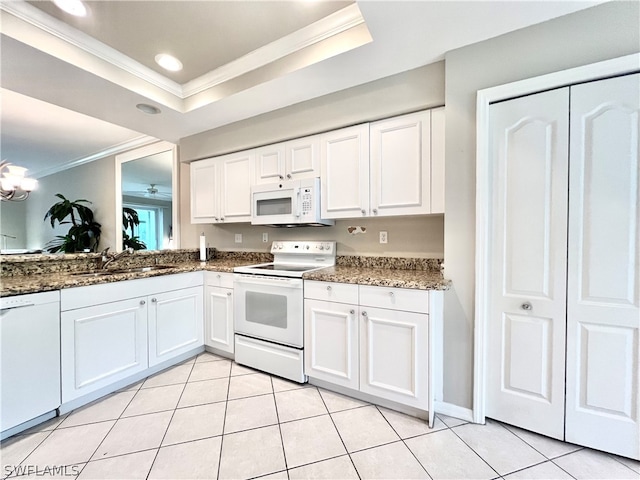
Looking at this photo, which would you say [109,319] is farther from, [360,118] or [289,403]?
[360,118]

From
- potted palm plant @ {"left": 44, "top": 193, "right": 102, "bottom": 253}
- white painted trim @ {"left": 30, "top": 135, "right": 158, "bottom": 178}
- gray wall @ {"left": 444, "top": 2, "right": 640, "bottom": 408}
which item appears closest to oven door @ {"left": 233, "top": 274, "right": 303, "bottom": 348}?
gray wall @ {"left": 444, "top": 2, "right": 640, "bottom": 408}

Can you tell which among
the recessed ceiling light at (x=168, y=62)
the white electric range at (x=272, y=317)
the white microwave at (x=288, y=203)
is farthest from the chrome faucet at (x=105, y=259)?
the recessed ceiling light at (x=168, y=62)

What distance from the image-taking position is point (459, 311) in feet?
5.39

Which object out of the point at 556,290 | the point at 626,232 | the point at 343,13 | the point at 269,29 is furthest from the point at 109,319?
the point at 626,232

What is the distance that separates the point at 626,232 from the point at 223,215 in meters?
2.93

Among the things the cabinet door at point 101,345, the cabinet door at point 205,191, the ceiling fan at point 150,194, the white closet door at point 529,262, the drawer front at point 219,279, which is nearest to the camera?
the white closet door at point 529,262

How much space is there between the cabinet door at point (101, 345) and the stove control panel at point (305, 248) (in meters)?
1.20

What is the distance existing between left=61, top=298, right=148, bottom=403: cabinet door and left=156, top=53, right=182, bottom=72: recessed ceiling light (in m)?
1.79

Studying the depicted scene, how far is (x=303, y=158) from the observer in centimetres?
230

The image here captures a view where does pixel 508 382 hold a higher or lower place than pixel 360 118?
lower

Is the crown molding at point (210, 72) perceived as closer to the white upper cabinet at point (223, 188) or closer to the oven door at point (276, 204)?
the white upper cabinet at point (223, 188)

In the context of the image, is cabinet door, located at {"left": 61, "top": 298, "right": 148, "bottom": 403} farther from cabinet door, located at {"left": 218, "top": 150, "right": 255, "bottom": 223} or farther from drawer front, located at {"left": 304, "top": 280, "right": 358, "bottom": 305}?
drawer front, located at {"left": 304, "top": 280, "right": 358, "bottom": 305}

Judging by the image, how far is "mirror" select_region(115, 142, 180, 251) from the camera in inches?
141

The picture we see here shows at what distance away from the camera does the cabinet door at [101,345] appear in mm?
1678
